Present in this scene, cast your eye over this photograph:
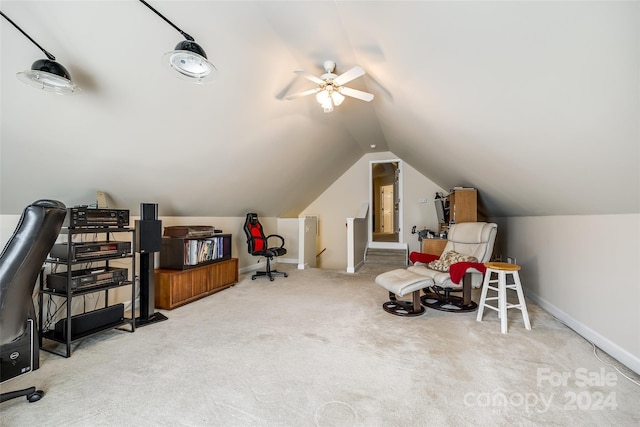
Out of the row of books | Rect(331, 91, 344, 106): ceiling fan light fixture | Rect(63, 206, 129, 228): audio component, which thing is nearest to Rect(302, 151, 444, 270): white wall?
the row of books

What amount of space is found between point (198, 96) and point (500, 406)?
3.05 metres

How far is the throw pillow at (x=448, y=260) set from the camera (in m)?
3.15

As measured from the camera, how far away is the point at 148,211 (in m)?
2.82

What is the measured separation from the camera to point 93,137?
7.06 feet

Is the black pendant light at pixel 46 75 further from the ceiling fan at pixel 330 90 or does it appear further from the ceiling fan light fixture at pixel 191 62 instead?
the ceiling fan at pixel 330 90

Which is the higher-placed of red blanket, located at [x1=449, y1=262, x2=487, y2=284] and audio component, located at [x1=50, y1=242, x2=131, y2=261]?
audio component, located at [x1=50, y1=242, x2=131, y2=261]

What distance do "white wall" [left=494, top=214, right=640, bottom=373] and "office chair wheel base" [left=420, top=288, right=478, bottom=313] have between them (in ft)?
1.92

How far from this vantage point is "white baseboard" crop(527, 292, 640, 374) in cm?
188

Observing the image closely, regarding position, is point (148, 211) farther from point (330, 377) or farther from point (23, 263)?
point (330, 377)

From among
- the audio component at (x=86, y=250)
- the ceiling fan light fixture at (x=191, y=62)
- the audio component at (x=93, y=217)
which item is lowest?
the audio component at (x=86, y=250)

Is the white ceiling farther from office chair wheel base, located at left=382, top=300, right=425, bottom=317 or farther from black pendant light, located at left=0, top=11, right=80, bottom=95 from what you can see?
office chair wheel base, located at left=382, top=300, right=425, bottom=317

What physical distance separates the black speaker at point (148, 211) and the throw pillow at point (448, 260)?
3140 mm

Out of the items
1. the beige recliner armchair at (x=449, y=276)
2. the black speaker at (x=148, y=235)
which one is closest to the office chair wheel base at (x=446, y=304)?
the beige recliner armchair at (x=449, y=276)

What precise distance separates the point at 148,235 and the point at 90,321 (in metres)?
0.85
